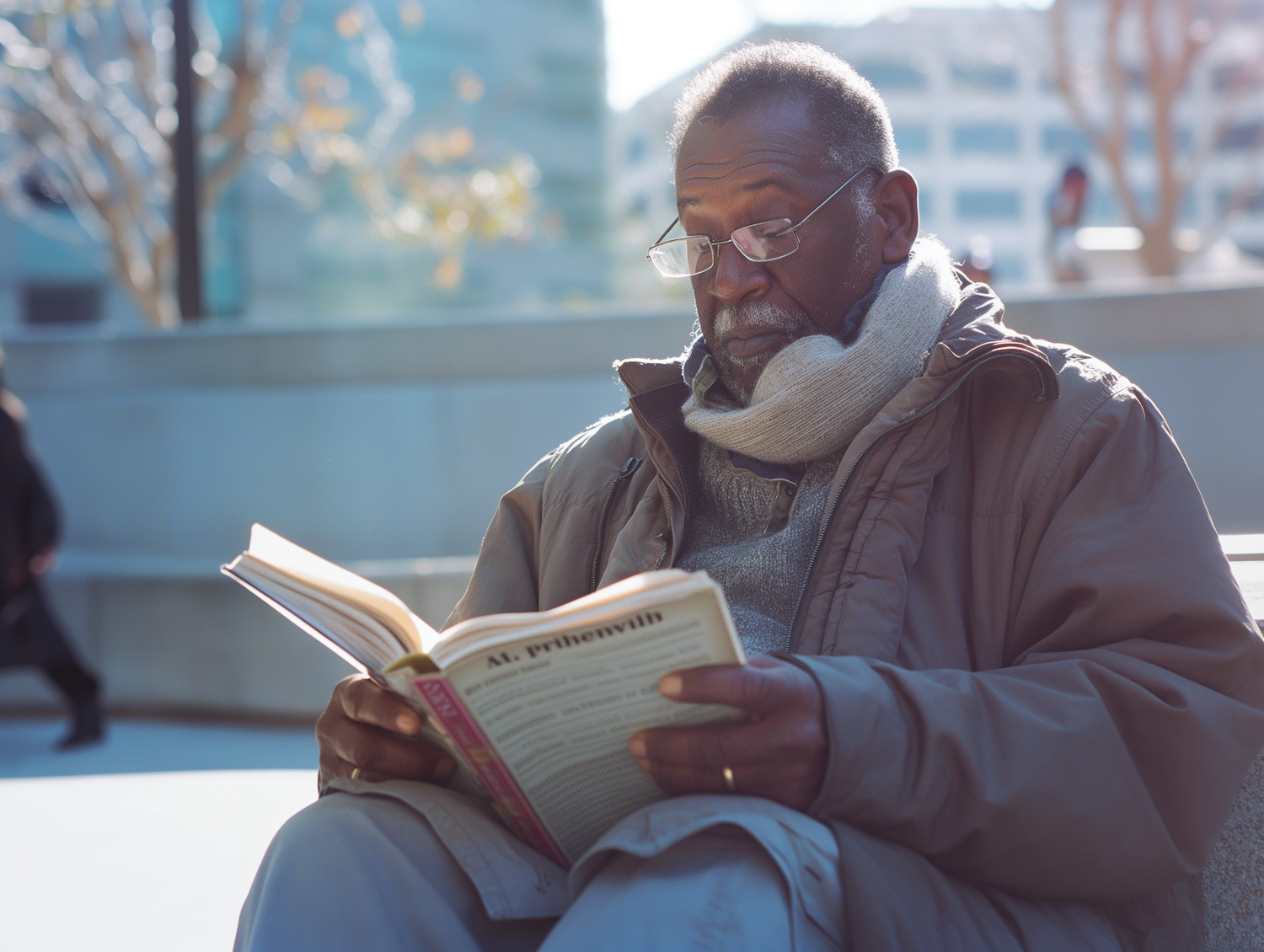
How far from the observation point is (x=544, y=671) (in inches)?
55.3

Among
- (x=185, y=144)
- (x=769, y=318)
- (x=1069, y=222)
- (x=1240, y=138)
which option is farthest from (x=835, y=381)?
(x=1240, y=138)

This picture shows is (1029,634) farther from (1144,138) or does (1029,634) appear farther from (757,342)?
(1144,138)

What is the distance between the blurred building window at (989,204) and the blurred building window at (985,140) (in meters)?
2.25

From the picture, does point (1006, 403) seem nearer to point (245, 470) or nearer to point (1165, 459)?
point (1165, 459)

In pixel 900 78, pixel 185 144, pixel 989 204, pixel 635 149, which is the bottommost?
pixel 185 144

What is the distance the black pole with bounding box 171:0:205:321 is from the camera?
7672 mm

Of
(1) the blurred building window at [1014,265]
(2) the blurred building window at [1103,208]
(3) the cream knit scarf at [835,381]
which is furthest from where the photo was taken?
(1) the blurred building window at [1014,265]

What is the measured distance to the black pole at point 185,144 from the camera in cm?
767

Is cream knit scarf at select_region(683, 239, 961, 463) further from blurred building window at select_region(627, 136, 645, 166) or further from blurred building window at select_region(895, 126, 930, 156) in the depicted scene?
blurred building window at select_region(627, 136, 645, 166)

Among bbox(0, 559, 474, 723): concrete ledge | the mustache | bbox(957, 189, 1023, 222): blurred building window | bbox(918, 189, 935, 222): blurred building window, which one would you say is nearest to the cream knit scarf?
the mustache

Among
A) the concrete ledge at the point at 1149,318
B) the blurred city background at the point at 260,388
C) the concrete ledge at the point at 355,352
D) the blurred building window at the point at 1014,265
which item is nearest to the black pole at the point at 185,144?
the blurred city background at the point at 260,388

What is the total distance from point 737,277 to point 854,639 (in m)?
0.75

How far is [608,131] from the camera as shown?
1772 inches

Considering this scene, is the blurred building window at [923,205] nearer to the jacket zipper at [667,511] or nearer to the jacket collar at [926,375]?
the jacket collar at [926,375]
